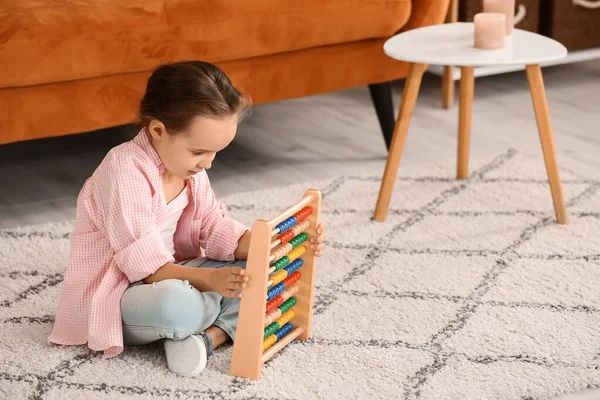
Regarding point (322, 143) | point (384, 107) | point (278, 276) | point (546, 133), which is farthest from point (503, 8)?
point (278, 276)

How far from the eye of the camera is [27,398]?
1.34 m

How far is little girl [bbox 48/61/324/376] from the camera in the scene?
1382 mm

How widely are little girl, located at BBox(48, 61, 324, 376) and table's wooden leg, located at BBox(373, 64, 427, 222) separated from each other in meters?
0.58

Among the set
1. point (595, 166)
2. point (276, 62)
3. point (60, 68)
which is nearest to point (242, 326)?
point (60, 68)

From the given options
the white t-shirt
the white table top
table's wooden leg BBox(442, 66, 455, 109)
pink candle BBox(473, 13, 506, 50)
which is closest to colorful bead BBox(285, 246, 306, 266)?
the white t-shirt

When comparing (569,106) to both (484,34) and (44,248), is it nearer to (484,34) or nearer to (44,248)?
(484,34)

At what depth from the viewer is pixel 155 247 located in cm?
142

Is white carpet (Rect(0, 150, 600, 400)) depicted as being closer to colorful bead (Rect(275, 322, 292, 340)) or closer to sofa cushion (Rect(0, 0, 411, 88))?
colorful bead (Rect(275, 322, 292, 340))

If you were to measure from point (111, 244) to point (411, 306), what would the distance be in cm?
54

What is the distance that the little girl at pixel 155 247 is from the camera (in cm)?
138

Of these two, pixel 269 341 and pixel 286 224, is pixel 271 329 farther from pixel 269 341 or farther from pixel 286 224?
pixel 286 224

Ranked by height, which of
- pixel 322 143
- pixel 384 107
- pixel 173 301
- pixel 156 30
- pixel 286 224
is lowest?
pixel 322 143

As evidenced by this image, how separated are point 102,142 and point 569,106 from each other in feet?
4.62

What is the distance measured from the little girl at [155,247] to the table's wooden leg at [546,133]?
696 mm
